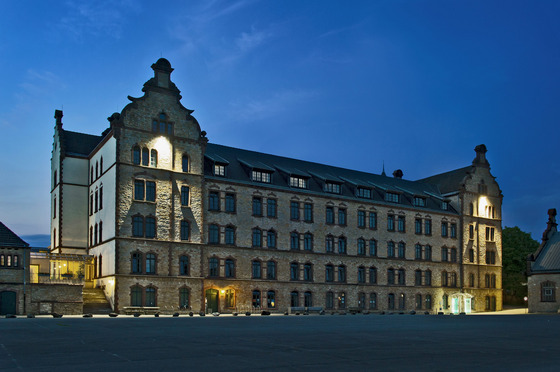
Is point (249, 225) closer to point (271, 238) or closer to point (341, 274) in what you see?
point (271, 238)

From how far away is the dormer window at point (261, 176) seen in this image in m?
67.0

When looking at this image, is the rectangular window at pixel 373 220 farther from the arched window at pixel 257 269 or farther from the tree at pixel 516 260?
the tree at pixel 516 260

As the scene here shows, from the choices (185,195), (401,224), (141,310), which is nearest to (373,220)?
(401,224)

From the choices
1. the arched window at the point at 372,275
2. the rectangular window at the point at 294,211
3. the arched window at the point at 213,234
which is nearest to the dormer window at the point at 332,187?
the rectangular window at the point at 294,211

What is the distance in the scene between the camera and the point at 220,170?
6469 cm

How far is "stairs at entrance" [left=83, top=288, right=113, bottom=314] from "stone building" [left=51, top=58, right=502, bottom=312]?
3.50ft

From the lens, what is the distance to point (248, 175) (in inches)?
→ 2630

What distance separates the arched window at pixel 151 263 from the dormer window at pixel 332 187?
79.0ft

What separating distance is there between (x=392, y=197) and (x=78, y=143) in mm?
39676

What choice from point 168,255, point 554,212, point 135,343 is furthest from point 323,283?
point 135,343

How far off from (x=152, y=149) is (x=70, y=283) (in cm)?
1501

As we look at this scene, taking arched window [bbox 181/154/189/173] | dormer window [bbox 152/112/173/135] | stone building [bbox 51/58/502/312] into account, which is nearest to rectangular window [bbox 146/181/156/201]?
stone building [bbox 51/58/502/312]

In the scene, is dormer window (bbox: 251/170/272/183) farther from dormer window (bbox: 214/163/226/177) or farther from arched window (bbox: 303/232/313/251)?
arched window (bbox: 303/232/313/251)

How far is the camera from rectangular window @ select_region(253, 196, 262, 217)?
66.2 metres
